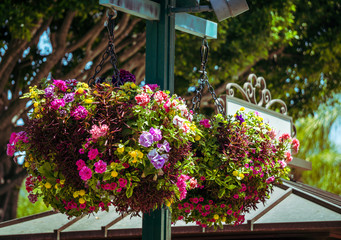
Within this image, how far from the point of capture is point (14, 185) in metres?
11.9

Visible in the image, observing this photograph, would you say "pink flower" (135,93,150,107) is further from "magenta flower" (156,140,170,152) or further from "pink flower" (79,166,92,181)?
"pink flower" (79,166,92,181)

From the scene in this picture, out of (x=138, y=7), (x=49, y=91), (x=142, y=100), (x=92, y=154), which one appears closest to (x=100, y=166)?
(x=92, y=154)

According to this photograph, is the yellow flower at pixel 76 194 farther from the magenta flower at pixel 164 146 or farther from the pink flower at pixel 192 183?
the pink flower at pixel 192 183

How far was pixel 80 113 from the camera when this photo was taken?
9.16 ft

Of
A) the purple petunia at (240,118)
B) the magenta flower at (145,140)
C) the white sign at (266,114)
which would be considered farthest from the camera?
the white sign at (266,114)

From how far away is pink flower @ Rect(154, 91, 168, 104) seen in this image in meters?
2.79

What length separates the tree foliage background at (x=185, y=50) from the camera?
10320mm

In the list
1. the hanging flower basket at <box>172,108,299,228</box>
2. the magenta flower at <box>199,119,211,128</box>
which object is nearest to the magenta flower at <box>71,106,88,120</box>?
the hanging flower basket at <box>172,108,299,228</box>

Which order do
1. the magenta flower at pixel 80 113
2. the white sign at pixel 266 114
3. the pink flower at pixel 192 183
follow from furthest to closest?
the white sign at pixel 266 114 < the pink flower at pixel 192 183 < the magenta flower at pixel 80 113

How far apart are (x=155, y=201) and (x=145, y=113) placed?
460 millimetres

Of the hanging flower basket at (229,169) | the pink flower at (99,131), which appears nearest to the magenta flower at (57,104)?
the pink flower at (99,131)

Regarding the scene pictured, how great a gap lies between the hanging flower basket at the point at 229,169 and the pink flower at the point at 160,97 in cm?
46

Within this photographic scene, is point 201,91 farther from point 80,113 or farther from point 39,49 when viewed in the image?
point 39,49

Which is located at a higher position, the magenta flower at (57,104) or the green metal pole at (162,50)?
the green metal pole at (162,50)
